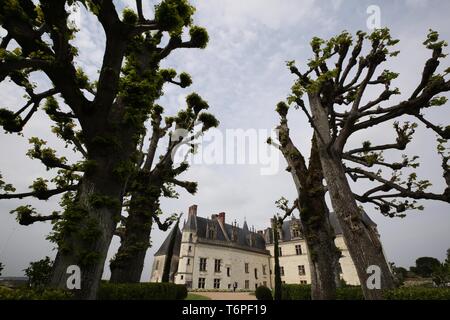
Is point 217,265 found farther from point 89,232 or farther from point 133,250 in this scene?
point 89,232

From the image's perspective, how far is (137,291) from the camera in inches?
391

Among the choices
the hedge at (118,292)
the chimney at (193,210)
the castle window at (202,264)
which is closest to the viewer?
the hedge at (118,292)

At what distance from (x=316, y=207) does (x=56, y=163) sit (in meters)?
8.35

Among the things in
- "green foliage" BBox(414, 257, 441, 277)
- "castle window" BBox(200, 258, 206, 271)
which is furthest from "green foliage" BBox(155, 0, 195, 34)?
"green foliage" BBox(414, 257, 441, 277)

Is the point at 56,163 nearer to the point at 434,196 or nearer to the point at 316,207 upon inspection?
the point at 316,207

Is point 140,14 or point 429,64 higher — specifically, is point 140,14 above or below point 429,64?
above

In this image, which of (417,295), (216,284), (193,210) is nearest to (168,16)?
(417,295)

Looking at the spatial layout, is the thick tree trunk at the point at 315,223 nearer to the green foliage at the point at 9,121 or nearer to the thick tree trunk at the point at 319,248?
the thick tree trunk at the point at 319,248

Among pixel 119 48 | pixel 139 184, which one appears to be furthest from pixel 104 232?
pixel 139 184

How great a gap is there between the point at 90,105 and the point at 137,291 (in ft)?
27.0

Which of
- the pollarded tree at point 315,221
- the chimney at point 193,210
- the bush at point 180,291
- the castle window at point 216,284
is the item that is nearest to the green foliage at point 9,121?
the pollarded tree at point 315,221

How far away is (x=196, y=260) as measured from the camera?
36.6m

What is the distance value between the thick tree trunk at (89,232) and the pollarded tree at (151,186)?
2.41 meters

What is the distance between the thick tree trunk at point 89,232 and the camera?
13.5ft
